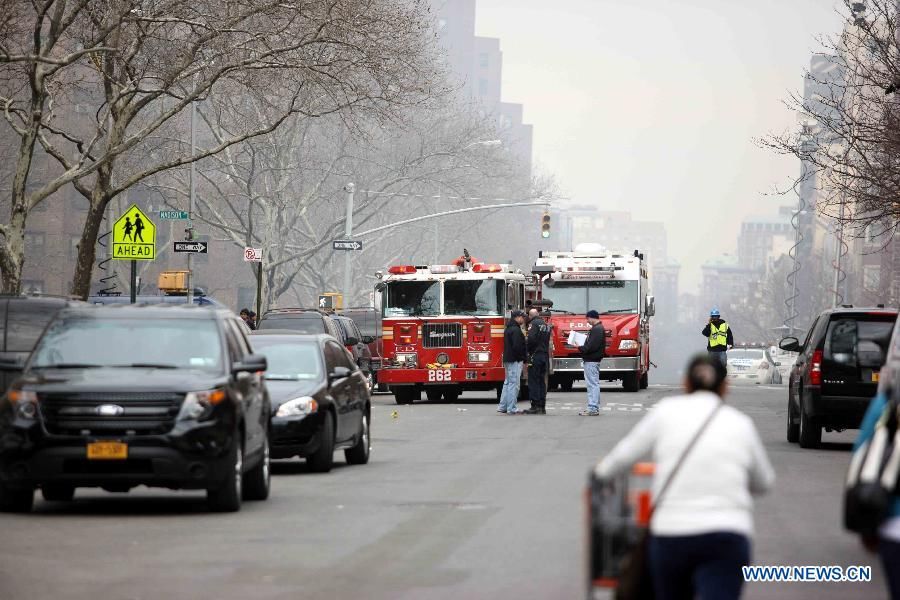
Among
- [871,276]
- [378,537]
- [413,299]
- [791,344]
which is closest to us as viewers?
[378,537]

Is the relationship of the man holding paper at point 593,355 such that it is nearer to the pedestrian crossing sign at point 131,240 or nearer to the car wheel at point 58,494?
the pedestrian crossing sign at point 131,240

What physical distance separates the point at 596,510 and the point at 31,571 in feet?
18.8

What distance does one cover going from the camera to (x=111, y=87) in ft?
113

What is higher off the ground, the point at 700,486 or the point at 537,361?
the point at 700,486

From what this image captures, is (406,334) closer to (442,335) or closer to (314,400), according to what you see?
(442,335)

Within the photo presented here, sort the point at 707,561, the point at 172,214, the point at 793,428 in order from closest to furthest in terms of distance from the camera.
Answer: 1. the point at 707,561
2. the point at 793,428
3. the point at 172,214

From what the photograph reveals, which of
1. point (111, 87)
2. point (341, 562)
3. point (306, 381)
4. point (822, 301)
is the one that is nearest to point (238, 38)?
point (111, 87)

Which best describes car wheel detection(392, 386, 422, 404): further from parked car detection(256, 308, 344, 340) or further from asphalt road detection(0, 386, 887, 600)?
asphalt road detection(0, 386, 887, 600)

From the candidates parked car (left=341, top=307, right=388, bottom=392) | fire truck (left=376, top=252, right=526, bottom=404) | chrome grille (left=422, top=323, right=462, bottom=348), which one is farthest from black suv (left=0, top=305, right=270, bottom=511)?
parked car (left=341, top=307, right=388, bottom=392)

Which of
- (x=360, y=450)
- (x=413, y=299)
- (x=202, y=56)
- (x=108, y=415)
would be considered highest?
(x=202, y=56)

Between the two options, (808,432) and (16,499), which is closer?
(16,499)

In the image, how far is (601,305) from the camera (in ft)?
140

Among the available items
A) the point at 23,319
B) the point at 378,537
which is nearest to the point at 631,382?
the point at 23,319

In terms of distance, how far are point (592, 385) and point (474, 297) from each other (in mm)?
6484
